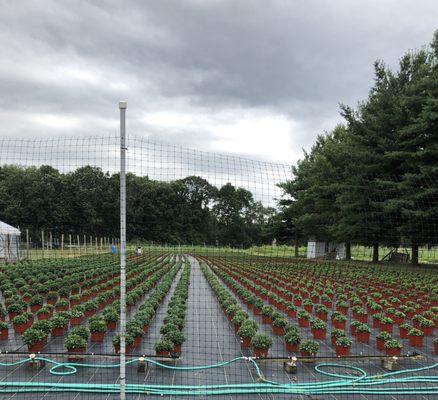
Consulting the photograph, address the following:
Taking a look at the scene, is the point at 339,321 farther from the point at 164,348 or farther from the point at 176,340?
the point at 164,348

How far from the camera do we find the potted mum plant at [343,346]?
652cm

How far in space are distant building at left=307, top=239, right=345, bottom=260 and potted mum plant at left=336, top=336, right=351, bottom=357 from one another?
32437 mm

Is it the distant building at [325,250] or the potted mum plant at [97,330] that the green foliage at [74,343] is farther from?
the distant building at [325,250]

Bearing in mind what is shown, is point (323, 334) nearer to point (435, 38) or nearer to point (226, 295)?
point (226, 295)

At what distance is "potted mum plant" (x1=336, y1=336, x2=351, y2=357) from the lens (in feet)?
21.4

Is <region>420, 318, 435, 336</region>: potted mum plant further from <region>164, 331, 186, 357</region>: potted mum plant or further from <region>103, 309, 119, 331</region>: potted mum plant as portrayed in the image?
<region>103, 309, 119, 331</region>: potted mum plant

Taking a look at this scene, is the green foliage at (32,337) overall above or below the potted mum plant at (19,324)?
above

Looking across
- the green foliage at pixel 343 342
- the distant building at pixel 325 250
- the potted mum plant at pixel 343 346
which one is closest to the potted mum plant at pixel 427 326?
the potted mum plant at pixel 343 346

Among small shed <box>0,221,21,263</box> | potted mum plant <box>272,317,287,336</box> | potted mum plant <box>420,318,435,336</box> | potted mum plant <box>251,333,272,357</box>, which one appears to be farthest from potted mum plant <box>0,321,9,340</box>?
small shed <box>0,221,21,263</box>

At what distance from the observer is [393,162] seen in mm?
22031

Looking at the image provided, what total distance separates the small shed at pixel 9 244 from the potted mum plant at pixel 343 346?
2537cm

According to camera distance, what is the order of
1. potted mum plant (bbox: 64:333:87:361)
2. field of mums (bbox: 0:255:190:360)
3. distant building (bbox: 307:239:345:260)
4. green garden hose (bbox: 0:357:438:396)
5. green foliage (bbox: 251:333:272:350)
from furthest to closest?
distant building (bbox: 307:239:345:260), field of mums (bbox: 0:255:190:360), green foliage (bbox: 251:333:272:350), potted mum plant (bbox: 64:333:87:361), green garden hose (bbox: 0:357:438:396)

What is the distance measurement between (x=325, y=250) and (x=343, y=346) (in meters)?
36.0

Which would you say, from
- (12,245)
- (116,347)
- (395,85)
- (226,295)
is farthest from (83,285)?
(395,85)
